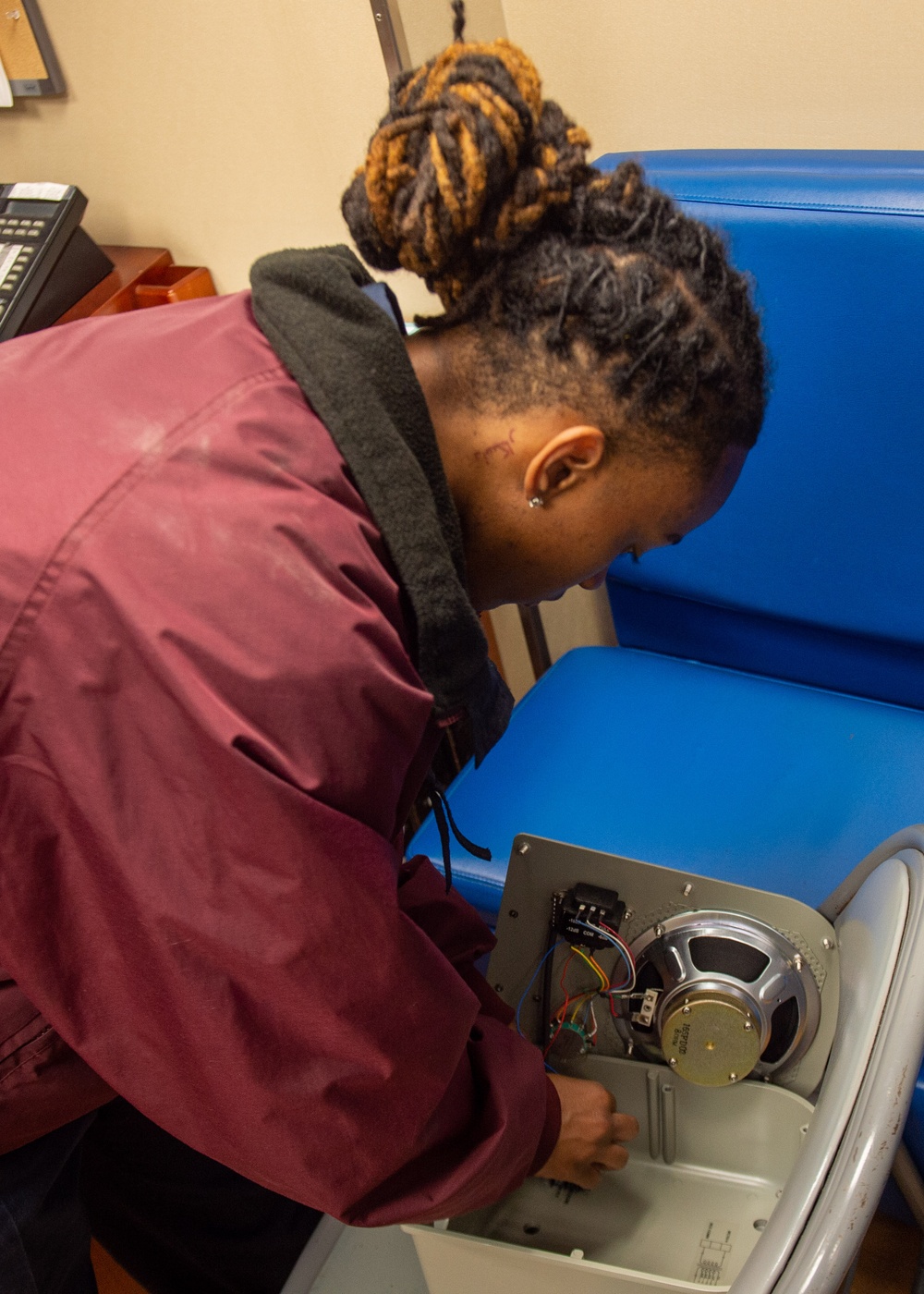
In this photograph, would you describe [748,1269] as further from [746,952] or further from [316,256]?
[316,256]

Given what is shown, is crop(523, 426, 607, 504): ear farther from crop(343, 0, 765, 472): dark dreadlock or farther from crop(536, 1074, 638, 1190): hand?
crop(536, 1074, 638, 1190): hand

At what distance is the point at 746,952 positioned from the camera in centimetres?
85

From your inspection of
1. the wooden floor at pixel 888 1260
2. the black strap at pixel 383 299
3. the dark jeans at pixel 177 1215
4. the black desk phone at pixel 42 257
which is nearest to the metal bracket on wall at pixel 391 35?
the black desk phone at pixel 42 257

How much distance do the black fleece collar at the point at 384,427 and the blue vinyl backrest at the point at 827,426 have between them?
0.51 m

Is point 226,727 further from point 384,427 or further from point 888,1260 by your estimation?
point 888,1260

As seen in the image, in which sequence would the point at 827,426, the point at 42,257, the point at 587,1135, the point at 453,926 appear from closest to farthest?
the point at 587,1135 → the point at 453,926 → the point at 827,426 → the point at 42,257

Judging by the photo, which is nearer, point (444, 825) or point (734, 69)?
point (444, 825)

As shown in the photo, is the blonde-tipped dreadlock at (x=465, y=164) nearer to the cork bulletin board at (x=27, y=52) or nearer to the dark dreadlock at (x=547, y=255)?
the dark dreadlock at (x=547, y=255)

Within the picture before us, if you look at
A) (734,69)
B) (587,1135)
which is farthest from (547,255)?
(734,69)

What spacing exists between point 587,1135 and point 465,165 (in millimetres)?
702

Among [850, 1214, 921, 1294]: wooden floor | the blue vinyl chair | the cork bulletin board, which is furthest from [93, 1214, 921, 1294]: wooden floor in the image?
the cork bulletin board

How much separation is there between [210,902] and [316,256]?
0.40 meters

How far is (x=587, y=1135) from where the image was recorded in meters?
0.84

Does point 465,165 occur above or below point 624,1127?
above
